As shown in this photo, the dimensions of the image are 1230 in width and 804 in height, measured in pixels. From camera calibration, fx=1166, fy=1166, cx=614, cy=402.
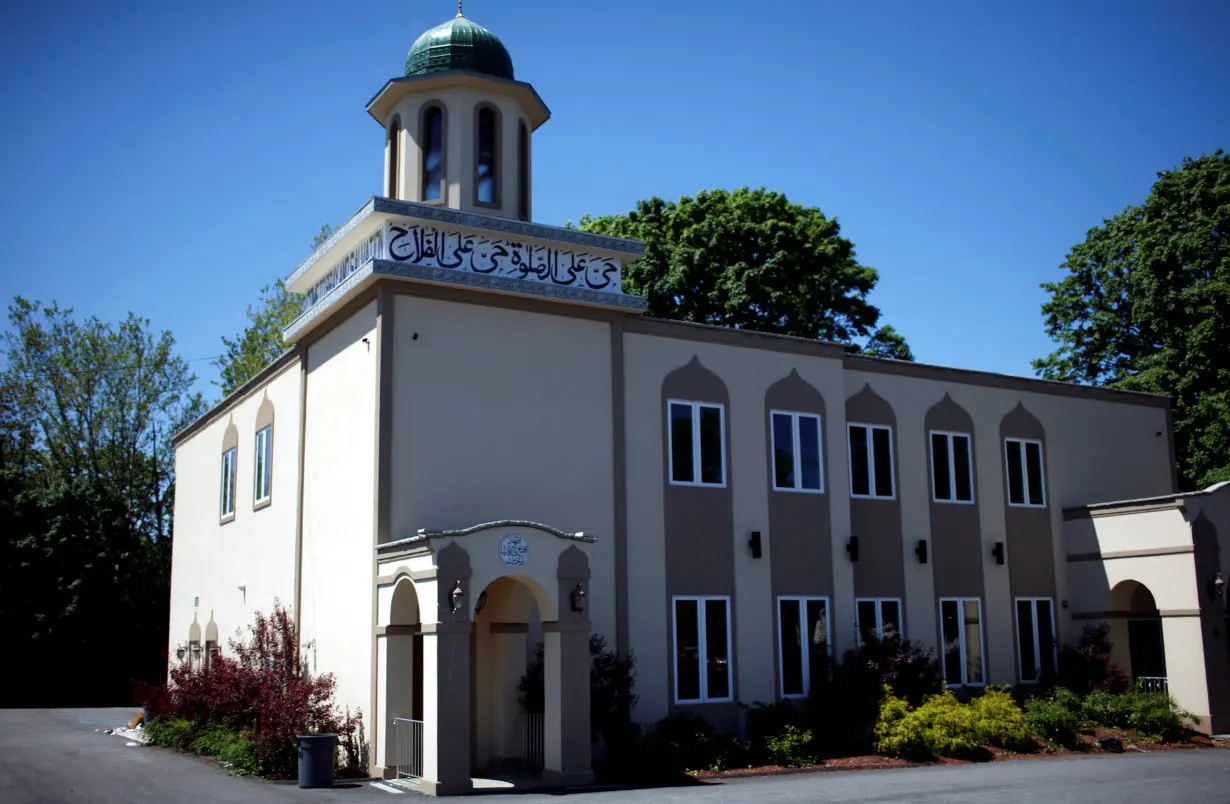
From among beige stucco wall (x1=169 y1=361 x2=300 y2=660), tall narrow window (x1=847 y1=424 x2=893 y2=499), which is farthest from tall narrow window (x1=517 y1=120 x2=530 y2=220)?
tall narrow window (x1=847 y1=424 x2=893 y2=499)

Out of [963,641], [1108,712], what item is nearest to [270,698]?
[963,641]

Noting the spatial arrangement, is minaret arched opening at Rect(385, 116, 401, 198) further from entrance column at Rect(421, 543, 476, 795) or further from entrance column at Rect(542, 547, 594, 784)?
entrance column at Rect(542, 547, 594, 784)

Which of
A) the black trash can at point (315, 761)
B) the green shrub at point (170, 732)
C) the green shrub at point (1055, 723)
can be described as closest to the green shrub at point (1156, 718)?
the green shrub at point (1055, 723)

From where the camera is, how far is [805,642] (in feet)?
74.6

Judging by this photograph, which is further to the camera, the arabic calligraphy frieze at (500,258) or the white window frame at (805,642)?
the white window frame at (805,642)

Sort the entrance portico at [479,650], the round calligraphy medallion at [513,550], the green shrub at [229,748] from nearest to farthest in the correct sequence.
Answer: the entrance portico at [479,650] → the round calligraphy medallion at [513,550] → the green shrub at [229,748]

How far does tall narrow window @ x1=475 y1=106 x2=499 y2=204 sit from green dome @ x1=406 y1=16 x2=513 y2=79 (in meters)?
0.84

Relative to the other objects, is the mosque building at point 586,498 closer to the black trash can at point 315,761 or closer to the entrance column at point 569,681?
the entrance column at point 569,681

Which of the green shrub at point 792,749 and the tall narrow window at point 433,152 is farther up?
the tall narrow window at point 433,152

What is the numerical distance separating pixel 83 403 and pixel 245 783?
35.1 meters

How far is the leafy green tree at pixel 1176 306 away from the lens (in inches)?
1335

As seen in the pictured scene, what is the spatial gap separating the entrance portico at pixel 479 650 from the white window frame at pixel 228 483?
10.5 metres

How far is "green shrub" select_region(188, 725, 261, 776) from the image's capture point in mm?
18938

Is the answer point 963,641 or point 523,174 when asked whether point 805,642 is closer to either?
point 963,641
